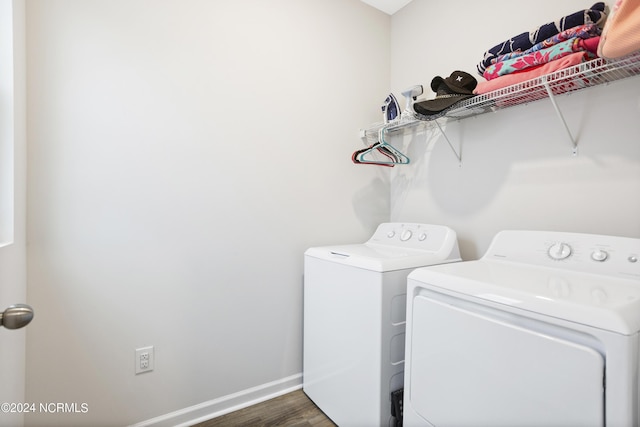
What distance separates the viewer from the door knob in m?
0.56

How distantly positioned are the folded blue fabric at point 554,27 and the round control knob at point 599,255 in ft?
2.64

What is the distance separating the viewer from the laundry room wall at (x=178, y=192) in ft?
4.06

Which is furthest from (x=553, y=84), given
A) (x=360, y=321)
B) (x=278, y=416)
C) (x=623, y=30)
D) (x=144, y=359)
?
(x=144, y=359)

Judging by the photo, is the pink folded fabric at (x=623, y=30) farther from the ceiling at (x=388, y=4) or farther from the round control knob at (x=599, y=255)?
the ceiling at (x=388, y=4)

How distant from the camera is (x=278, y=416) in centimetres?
159

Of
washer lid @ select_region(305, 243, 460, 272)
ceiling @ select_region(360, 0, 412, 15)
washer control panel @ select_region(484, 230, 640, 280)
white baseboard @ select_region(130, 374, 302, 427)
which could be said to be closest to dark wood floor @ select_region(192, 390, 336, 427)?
white baseboard @ select_region(130, 374, 302, 427)

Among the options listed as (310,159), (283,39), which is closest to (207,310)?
(310,159)

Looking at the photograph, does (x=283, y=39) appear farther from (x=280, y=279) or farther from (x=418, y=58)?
(x=280, y=279)

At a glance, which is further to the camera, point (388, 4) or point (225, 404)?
point (388, 4)

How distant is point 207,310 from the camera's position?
1.55 m

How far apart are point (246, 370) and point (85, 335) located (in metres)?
0.77

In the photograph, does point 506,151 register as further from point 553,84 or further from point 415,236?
point 415,236

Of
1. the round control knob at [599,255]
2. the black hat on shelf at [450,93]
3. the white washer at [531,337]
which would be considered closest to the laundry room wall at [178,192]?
the black hat on shelf at [450,93]

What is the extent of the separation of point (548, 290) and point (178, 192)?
1465mm
